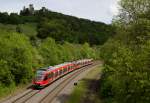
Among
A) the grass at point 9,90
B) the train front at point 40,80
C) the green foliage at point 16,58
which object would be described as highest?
the green foliage at point 16,58

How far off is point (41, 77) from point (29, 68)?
15.7ft

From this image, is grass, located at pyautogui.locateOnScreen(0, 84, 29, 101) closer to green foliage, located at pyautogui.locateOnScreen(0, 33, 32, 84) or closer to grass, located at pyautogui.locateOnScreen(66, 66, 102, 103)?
green foliage, located at pyautogui.locateOnScreen(0, 33, 32, 84)

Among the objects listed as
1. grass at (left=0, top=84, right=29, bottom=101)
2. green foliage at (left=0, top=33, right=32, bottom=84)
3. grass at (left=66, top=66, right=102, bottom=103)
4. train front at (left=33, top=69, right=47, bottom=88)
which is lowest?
grass at (left=66, top=66, right=102, bottom=103)

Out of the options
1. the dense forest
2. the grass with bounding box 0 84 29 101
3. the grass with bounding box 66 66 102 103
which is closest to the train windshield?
the grass with bounding box 0 84 29 101

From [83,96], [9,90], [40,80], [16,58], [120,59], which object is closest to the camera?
[120,59]

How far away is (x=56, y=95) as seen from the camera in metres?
49.5

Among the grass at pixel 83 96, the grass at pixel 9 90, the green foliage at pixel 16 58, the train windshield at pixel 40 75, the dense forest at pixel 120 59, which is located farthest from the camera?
the green foliage at pixel 16 58

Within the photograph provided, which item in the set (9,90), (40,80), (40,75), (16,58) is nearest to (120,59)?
(9,90)

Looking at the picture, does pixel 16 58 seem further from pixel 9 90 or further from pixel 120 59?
pixel 120 59

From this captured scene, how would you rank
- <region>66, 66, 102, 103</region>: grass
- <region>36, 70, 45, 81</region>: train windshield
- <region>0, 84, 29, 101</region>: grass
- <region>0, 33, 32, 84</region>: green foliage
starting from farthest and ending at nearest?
1. <region>0, 33, 32, 84</region>: green foliage
2. <region>36, 70, 45, 81</region>: train windshield
3. <region>0, 84, 29, 101</region>: grass
4. <region>66, 66, 102, 103</region>: grass

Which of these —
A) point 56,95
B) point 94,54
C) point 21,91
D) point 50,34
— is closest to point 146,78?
point 56,95

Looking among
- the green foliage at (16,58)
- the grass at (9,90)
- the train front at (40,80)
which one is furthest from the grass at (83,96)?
the green foliage at (16,58)

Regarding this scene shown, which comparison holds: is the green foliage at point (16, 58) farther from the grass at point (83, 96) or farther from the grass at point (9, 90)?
the grass at point (83, 96)

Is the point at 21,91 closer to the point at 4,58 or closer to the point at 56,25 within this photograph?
the point at 4,58
